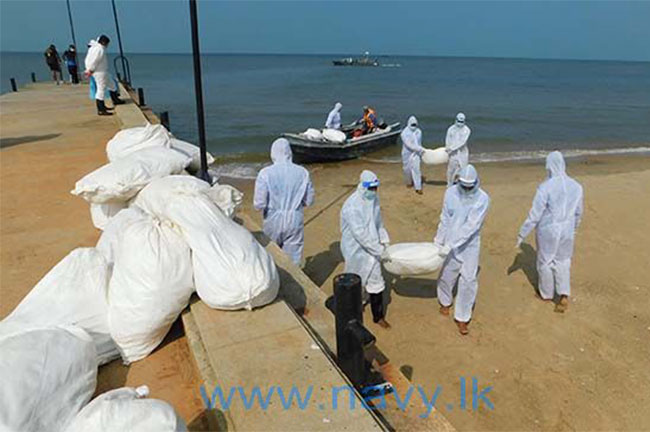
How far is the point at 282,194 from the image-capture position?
507cm

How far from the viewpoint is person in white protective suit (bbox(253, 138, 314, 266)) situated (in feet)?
16.6

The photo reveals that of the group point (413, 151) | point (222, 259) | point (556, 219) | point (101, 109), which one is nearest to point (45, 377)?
point (222, 259)

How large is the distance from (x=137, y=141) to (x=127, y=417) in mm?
3770

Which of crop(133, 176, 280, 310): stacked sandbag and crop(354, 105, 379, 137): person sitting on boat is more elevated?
crop(133, 176, 280, 310): stacked sandbag

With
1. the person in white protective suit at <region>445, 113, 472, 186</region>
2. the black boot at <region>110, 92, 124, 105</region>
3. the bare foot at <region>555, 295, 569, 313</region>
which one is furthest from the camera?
the black boot at <region>110, 92, 124, 105</region>

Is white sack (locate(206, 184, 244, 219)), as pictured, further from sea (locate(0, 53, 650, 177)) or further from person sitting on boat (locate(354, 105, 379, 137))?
person sitting on boat (locate(354, 105, 379, 137))

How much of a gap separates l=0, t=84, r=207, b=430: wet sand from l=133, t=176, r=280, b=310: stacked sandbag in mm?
457

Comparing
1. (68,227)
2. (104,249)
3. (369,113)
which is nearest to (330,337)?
(104,249)

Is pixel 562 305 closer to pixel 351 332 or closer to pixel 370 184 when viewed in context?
pixel 370 184

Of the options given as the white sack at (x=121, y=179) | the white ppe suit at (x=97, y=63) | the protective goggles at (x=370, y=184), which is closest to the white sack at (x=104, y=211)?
the white sack at (x=121, y=179)

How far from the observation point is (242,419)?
1.95m

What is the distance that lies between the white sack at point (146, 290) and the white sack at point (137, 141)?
95.2 inches

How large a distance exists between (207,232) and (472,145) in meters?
18.4

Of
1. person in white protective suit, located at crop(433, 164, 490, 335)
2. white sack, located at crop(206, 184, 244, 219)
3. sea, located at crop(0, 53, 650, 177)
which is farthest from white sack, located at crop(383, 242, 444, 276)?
sea, located at crop(0, 53, 650, 177)
